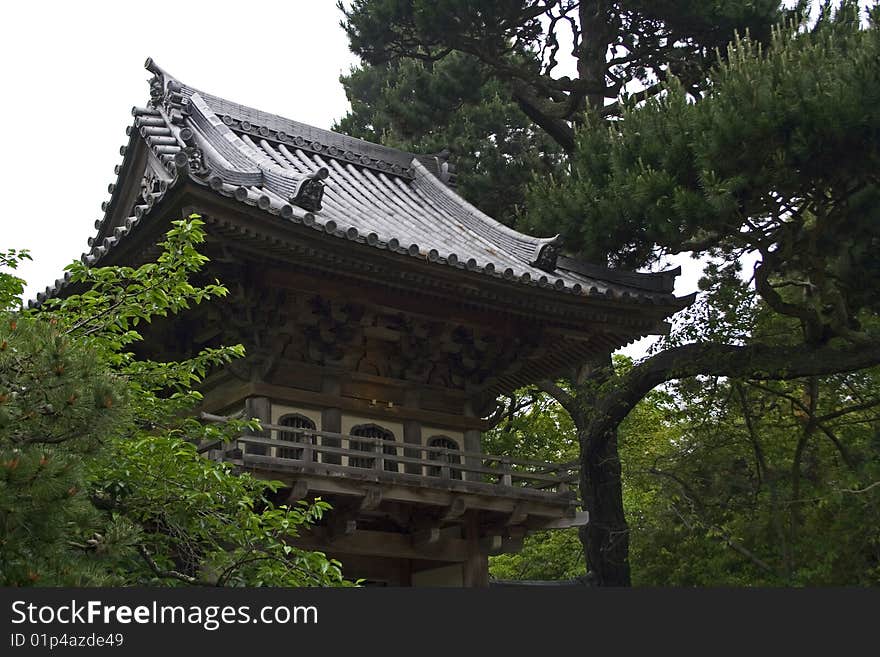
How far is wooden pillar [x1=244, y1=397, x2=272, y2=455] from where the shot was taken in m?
12.1

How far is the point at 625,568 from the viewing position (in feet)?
57.9

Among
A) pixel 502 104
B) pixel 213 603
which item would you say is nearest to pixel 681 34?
pixel 502 104

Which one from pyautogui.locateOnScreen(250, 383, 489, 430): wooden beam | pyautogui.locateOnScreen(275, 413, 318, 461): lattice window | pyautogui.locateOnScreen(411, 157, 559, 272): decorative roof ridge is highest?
pyautogui.locateOnScreen(411, 157, 559, 272): decorative roof ridge

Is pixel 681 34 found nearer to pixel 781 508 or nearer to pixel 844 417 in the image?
pixel 844 417

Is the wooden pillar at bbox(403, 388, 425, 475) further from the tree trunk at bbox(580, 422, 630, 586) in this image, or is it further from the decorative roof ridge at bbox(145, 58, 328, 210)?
the tree trunk at bbox(580, 422, 630, 586)

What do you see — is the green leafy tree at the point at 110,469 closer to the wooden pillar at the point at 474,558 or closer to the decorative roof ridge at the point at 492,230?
the wooden pillar at the point at 474,558

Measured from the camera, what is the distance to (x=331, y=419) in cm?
1281

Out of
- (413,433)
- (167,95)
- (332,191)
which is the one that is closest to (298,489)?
(413,433)

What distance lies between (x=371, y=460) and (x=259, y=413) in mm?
1588

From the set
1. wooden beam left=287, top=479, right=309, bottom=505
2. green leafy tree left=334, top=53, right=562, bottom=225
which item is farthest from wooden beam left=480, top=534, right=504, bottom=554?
green leafy tree left=334, top=53, right=562, bottom=225

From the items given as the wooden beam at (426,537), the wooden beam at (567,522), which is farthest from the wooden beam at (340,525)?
the wooden beam at (567,522)

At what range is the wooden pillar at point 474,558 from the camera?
1343 centimetres

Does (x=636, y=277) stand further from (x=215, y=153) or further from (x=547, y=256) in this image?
Answer: (x=215, y=153)

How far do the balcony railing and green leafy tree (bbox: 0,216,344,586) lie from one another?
4.81 feet
